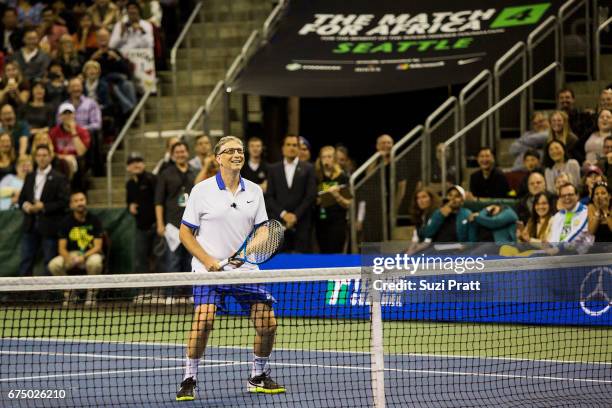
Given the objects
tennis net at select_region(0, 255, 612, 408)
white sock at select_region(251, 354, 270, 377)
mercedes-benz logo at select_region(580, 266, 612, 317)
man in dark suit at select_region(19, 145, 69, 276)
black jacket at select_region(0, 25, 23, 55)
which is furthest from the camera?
black jacket at select_region(0, 25, 23, 55)

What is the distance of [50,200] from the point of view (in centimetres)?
1778

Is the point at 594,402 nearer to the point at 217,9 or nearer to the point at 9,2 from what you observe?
the point at 217,9

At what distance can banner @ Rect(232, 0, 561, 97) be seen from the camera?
17828 millimetres

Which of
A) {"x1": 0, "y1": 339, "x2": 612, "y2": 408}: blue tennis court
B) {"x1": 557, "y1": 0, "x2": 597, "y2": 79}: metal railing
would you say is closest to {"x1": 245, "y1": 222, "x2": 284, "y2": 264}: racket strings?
{"x1": 0, "y1": 339, "x2": 612, "y2": 408}: blue tennis court

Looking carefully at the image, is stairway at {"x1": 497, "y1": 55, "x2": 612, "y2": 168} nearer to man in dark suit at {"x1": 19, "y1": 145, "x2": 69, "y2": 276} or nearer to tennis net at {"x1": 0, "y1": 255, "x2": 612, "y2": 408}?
tennis net at {"x1": 0, "y1": 255, "x2": 612, "y2": 408}

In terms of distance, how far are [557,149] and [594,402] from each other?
19.7 ft

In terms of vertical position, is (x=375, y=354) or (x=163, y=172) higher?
(x=163, y=172)

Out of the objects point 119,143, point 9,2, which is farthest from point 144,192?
point 9,2

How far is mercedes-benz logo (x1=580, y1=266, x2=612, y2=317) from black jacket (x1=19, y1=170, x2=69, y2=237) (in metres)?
8.21

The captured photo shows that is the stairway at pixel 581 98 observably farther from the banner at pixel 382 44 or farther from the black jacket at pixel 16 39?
the black jacket at pixel 16 39

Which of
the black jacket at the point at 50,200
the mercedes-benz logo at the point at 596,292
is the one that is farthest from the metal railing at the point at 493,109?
the black jacket at the point at 50,200

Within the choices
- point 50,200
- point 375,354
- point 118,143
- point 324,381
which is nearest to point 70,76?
point 118,143

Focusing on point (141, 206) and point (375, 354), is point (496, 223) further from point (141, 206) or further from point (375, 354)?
point (375, 354)

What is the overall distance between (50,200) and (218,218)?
8.20 m
